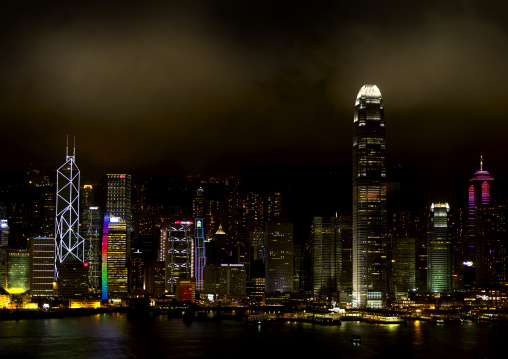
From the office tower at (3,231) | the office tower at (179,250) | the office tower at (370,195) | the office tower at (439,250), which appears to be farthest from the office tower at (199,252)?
the office tower at (439,250)

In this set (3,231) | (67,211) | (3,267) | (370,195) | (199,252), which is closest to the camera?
(370,195)

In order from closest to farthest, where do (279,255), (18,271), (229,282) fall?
(18,271) < (279,255) < (229,282)

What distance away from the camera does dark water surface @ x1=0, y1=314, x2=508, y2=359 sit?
41.8 metres

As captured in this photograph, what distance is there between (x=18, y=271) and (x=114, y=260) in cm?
981

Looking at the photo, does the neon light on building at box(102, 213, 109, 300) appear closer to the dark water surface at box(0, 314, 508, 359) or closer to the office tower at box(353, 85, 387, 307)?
the dark water surface at box(0, 314, 508, 359)

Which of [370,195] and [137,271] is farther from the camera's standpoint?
[137,271]

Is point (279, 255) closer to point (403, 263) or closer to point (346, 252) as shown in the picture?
point (346, 252)

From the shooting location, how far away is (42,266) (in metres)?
86.3

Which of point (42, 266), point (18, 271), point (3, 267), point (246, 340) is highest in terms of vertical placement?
point (42, 266)

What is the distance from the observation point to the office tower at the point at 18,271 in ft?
286

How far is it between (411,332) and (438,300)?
1036 inches

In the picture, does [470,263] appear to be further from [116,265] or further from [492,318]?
[116,265]

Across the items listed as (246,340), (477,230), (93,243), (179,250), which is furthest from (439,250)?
(246,340)

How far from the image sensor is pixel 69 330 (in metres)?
56.4
